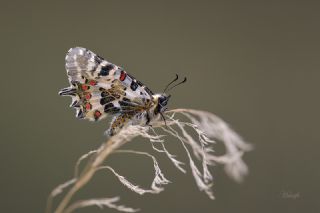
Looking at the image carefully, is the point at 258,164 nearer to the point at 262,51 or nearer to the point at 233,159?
the point at 262,51

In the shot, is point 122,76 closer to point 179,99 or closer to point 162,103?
point 162,103

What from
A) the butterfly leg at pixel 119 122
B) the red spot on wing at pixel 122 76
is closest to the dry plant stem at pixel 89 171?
the butterfly leg at pixel 119 122

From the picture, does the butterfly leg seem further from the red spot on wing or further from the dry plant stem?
the dry plant stem

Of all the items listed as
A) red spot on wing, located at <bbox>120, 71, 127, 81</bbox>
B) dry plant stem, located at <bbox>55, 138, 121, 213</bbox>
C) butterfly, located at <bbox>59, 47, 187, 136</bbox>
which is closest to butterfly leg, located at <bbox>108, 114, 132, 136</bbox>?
butterfly, located at <bbox>59, 47, 187, 136</bbox>

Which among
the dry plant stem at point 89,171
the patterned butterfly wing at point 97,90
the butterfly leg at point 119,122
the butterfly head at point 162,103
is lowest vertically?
the dry plant stem at point 89,171

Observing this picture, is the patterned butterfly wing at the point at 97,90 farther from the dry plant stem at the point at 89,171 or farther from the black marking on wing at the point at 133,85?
the dry plant stem at the point at 89,171

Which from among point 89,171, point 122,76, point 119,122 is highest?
point 122,76

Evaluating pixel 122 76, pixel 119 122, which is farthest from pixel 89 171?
pixel 122 76
